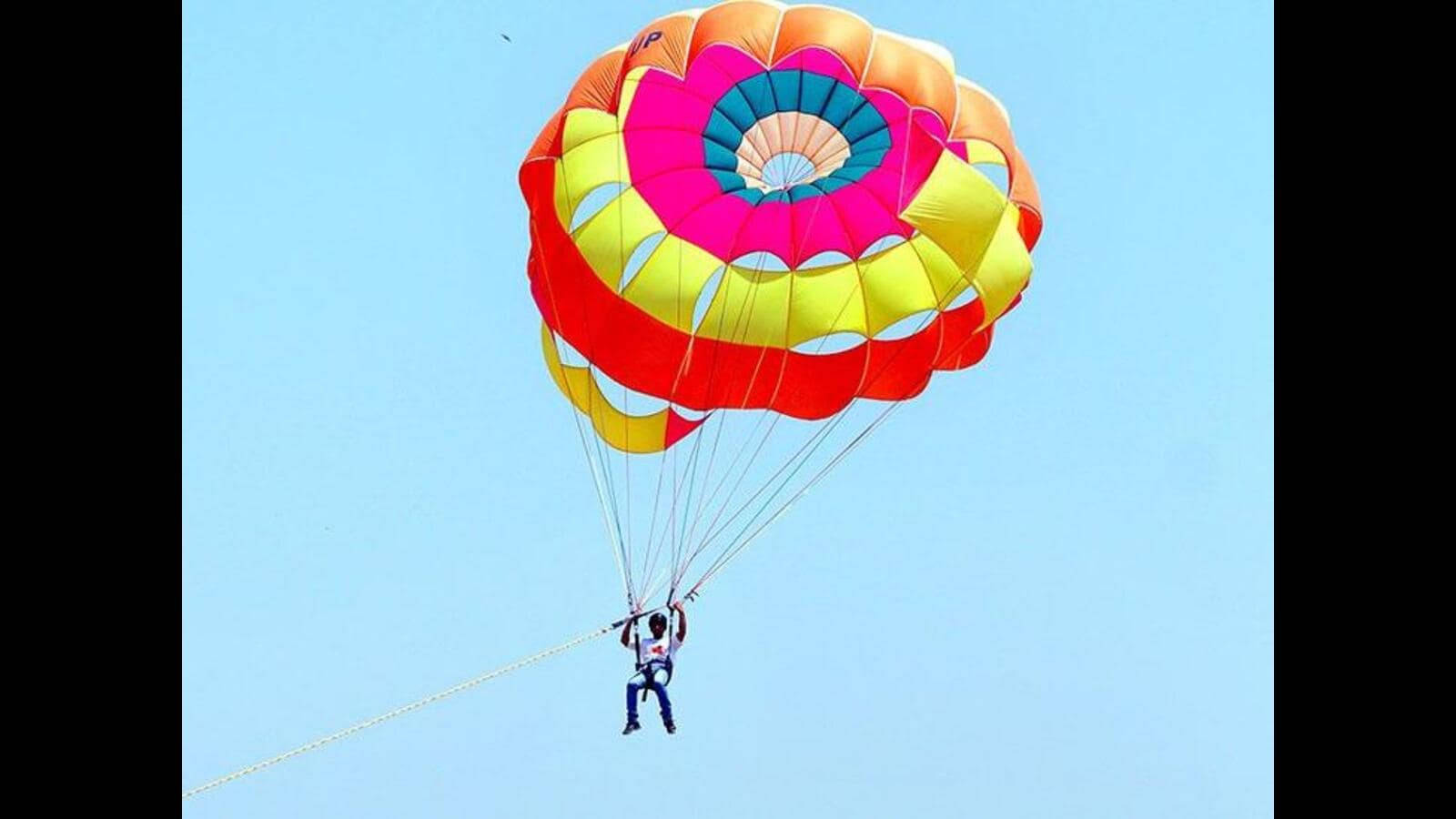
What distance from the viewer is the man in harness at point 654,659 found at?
12.0 m

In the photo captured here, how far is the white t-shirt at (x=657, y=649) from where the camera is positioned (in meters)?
12.1

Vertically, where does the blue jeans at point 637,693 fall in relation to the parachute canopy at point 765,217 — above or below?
below

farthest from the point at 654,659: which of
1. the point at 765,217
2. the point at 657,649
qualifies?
the point at 765,217

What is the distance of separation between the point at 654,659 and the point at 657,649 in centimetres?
7

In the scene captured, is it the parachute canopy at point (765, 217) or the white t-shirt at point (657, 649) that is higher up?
the parachute canopy at point (765, 217)

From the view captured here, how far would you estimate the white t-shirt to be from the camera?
12.1 meters

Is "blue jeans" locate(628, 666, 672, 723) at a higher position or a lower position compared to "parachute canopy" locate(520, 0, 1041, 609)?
lower

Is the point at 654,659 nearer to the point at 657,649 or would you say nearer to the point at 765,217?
the point at 657,649
